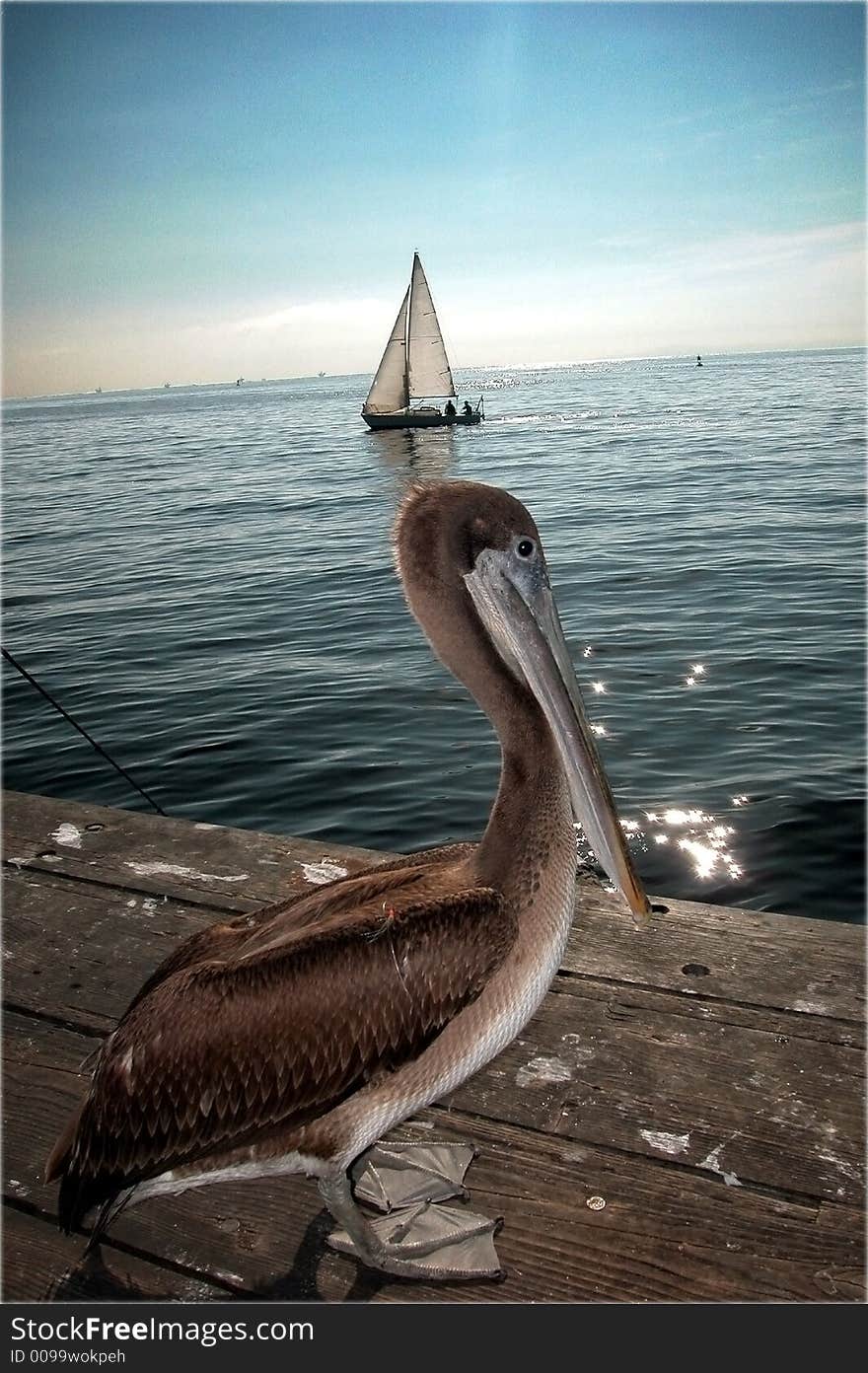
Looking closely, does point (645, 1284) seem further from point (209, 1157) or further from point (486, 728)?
point (486, 728)

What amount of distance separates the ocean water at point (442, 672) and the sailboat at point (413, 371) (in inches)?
1258

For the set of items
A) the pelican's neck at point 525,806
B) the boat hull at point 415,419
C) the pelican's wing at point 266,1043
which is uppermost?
the boat hull at point 415,419

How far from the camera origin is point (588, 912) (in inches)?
143

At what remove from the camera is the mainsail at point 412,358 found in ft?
181

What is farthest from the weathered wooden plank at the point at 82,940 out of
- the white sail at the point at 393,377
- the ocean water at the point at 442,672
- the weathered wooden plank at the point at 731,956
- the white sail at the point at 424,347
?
the white sail at the point at 393,377

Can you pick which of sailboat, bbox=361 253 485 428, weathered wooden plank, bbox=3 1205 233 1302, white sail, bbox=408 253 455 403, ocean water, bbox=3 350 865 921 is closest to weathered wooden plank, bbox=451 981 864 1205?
weathered wooden plank, bbox=3 1205 233 1302

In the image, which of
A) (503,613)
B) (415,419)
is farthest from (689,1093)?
(415,419)

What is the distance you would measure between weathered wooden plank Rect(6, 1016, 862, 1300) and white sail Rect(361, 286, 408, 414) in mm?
55657

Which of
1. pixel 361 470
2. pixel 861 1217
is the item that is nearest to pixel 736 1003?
pixel 861 1217

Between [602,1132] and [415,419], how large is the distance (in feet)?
174

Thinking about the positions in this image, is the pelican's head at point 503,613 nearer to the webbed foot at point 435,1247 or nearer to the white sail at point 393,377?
the webbed foot at point 435,1247

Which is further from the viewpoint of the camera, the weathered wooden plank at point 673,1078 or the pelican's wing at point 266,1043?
the weathered wooden plank at point 673,1078

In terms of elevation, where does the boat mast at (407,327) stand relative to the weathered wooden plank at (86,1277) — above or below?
above
